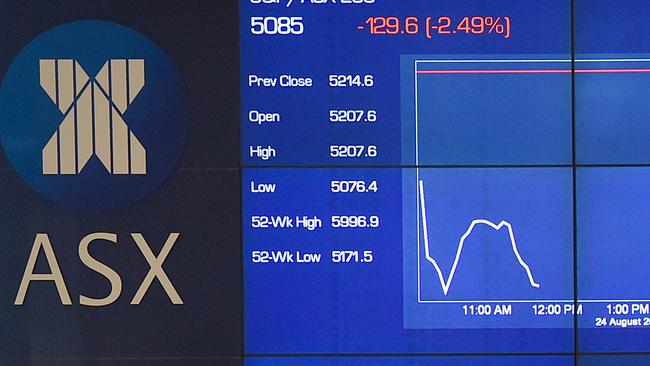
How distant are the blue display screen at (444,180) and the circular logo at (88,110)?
1.41ft

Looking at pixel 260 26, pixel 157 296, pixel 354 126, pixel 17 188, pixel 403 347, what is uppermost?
pixel 260 26

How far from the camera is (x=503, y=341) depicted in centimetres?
409

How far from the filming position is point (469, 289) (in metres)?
4.09

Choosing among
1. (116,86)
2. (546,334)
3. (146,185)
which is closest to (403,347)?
(546,334)

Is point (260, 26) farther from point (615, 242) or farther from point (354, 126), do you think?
point (615, 242)

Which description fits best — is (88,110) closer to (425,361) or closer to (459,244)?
(459,244)

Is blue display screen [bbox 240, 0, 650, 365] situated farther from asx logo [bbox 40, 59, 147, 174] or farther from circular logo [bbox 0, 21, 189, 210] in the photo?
asx logo [bbox 40, 59, 147, 174]

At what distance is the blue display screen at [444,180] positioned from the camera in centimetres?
406

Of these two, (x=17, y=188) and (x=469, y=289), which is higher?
(x=17, y=188)

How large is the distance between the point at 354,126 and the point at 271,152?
1.34 ft

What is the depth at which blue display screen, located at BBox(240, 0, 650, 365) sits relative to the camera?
4.06m

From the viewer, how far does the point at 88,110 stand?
13.3 feet

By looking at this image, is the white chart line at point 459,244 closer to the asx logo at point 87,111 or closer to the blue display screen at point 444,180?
the blue display screen at point 444,180

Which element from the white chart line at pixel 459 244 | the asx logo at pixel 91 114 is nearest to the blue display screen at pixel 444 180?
the white chart line at pixel 459 244
